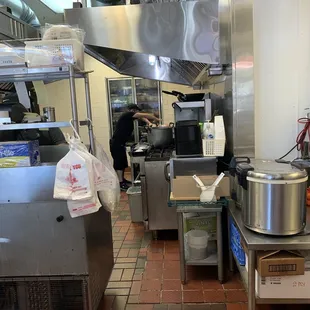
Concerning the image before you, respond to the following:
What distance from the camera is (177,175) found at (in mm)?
2350

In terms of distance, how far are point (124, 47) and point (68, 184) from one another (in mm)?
1353

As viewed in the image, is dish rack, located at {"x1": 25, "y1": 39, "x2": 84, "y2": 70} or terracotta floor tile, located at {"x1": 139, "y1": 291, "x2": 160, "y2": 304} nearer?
dish rack, located at {"x1": 25, "y1": 39, "x2": 84, "y2": 70}

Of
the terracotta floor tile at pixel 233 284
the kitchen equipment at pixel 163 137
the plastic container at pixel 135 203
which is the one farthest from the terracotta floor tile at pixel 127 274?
the kitchen equipment at pixel 163 137

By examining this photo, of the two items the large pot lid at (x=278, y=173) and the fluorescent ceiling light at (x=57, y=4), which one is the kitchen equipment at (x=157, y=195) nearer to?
the large pot lid at (x=278, y=173)

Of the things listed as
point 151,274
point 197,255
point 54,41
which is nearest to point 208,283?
point 197,255

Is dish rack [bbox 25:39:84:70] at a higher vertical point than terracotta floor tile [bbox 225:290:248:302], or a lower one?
higher

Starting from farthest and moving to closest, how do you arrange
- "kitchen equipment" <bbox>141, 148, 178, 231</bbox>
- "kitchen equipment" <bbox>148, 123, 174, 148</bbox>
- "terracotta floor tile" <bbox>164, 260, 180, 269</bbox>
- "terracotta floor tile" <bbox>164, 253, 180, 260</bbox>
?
"kitchen equipment" <bbox>148, 123, 174, 148</bbox> < "kitchen equipment" <bbox>141, 148, 178, 231</bbox> < "terracotta floor tile" <bbox>164, 253, 180, 260</bbox> < "terracotta floor tile" <bbox>164, 260, 180, 269</bbox>

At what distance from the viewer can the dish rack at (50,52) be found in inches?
68.4

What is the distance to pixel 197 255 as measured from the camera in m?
2.41

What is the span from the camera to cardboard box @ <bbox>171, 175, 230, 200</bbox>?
204 cm

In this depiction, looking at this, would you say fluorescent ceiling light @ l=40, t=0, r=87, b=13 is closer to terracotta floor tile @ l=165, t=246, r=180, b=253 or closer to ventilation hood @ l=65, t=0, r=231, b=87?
ventilation hood @ l=65, t=0, r=231, b=87

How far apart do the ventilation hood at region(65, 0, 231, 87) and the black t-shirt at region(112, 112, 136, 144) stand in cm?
245

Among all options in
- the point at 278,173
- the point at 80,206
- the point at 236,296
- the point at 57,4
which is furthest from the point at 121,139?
the point at 278,173

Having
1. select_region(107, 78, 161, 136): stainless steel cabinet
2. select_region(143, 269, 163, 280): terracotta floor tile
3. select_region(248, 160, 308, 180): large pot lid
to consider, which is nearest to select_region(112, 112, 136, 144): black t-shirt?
select_region(107, 78, 161, 136): stainless steel cabinet
